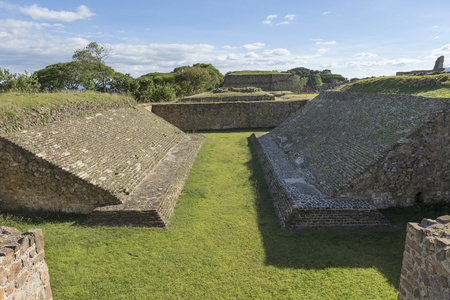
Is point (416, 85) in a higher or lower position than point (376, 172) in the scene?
higher

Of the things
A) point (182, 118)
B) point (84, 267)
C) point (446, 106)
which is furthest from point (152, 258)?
point (182, 118)

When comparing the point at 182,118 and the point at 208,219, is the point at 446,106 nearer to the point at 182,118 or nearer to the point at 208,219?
the point at 208,219

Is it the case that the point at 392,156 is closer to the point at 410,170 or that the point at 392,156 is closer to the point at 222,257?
Result: the point at 410,170

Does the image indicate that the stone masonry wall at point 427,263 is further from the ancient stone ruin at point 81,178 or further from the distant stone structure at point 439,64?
the distant stone structure at point 439,64

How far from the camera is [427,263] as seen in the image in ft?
11.2

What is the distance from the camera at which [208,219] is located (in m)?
7.34

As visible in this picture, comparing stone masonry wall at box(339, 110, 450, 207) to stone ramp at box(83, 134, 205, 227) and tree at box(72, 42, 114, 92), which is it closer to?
stone ramp at box(83, 134, 205, 227)

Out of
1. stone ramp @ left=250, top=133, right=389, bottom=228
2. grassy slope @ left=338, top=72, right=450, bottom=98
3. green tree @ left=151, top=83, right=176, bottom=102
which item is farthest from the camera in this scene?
green tree @ left=151, top=83, right=176, bottom=102

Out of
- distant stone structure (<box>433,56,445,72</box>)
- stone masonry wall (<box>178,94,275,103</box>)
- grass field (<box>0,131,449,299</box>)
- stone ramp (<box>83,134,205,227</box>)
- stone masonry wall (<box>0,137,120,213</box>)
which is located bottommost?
grass field (<box>0,131,449,299</box>)

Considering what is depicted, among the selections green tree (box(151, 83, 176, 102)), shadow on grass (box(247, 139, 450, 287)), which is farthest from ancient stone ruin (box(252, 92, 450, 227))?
green tree (box(151, 83, 176, 102))

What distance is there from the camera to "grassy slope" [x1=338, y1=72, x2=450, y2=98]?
909 cm

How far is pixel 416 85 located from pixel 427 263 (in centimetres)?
931

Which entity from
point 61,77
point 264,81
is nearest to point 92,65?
point 61,77

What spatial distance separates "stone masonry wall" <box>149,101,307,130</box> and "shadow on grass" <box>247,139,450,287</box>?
1491cm
